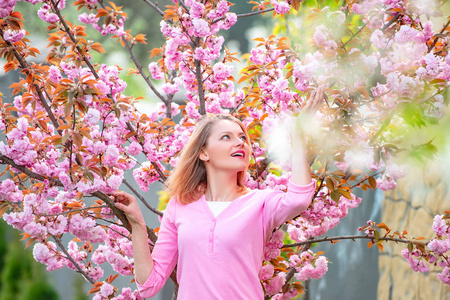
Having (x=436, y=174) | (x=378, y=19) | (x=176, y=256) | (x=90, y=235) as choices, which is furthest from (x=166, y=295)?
(x=378, y=19)

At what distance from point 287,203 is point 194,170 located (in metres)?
0.37

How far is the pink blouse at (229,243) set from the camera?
1216 mm

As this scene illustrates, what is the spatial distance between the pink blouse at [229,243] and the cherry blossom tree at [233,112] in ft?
0.68

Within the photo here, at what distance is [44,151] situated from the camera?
154 cm

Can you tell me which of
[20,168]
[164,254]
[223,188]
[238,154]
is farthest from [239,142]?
[20,168]

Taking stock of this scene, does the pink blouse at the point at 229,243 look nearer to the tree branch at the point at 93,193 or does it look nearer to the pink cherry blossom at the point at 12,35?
the tree branch at the point at 93,193

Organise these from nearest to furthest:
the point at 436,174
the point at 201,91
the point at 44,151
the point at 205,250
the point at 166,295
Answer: the point at 205,250, the point at 44,151, the point at 201,91, the point at 436,174, the point at 166,295

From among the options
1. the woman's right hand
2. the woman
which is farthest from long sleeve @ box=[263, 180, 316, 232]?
the woman's right hand

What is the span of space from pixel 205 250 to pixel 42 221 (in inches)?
24.5

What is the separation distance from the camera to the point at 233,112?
207 centimetres

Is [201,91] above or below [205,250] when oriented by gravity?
above

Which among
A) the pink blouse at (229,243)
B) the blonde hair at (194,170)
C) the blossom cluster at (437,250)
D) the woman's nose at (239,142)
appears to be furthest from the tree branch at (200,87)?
the blossom cluster at (437,250)

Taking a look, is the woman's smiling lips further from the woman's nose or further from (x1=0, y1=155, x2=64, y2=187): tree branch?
(x1=0, y1=155, x2=64, y2=187): tree branch

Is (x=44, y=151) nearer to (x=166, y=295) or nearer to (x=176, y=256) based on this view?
(x=176, y=256)
